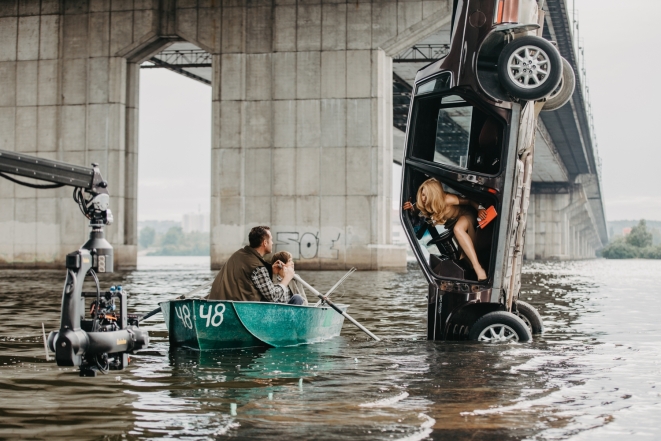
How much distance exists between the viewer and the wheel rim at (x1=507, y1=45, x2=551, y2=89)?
10078 mm

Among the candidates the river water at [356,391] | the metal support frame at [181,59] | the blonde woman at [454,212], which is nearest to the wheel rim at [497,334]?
the river water at [356,391]

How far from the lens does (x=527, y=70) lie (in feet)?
33.1

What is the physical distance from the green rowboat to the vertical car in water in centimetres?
169

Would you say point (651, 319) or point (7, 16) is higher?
point (7, 16)

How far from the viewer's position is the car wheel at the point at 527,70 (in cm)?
1007

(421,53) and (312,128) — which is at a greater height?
(421,53)

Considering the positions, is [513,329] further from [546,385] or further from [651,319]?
[651,319]

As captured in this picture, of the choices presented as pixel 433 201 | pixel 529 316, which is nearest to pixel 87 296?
pixel 433 201

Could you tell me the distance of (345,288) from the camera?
24781mm

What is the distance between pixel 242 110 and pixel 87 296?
3138cm

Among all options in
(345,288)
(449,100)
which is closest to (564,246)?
(345,288)

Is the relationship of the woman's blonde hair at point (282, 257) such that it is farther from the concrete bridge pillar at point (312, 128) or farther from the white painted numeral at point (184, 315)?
the concrete bridge pillar at point (312, 128)

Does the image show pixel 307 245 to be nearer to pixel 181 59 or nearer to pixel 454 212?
pixel 181 59

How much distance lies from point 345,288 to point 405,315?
8659 mm
